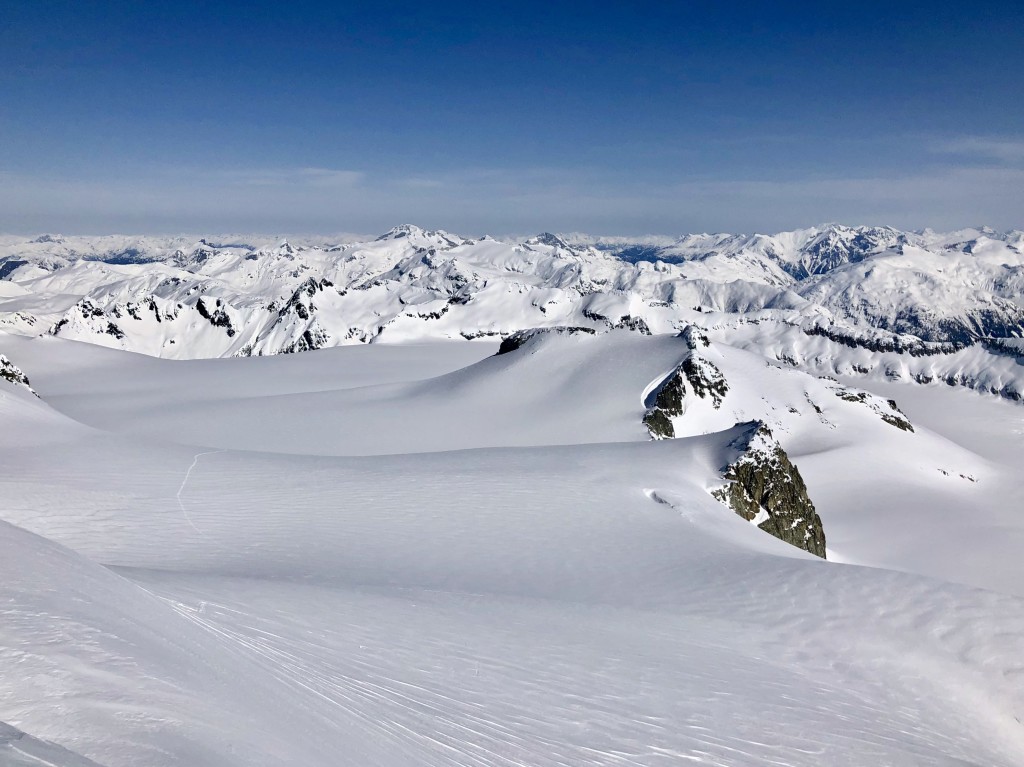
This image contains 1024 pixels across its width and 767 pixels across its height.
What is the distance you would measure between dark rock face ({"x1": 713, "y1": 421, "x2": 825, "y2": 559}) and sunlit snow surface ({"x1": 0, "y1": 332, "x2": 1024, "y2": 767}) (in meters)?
0.95

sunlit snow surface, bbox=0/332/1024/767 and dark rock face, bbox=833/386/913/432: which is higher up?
sunlit snow surface, bbox=0/332/1024/767

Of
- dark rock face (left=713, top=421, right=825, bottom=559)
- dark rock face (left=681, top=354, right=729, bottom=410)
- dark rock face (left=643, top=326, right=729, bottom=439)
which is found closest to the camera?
dark rock face (left=713, top=421, right=825, bottom=559)

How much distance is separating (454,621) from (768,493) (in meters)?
20.3

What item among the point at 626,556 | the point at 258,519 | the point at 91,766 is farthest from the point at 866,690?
the point at 258,519

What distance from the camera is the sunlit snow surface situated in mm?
5234

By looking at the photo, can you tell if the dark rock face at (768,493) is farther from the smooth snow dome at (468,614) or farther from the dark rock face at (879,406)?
the dark rock face at (879,406)

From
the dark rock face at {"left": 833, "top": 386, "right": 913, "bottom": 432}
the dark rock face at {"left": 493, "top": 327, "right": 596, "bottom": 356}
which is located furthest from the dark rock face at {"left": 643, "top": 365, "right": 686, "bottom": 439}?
the dark rock face at {"left": 833, "top": 386, "right": 913, "bottom": 432}

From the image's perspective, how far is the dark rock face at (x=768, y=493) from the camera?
25.2m

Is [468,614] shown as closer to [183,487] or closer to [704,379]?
[183,487]

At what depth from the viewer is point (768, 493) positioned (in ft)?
87.2

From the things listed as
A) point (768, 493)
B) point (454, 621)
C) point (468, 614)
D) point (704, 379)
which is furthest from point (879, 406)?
point (454, 621)

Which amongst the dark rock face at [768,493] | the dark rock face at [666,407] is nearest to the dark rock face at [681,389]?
the dark rock face at [666,407]

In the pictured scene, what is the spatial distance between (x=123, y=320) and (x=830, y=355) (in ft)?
700

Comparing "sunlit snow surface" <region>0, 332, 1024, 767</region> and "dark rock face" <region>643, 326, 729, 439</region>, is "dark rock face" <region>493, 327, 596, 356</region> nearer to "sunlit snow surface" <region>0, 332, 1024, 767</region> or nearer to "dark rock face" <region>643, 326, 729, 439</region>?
"dark rock face" <region>643, 326, 729, 439</region>
